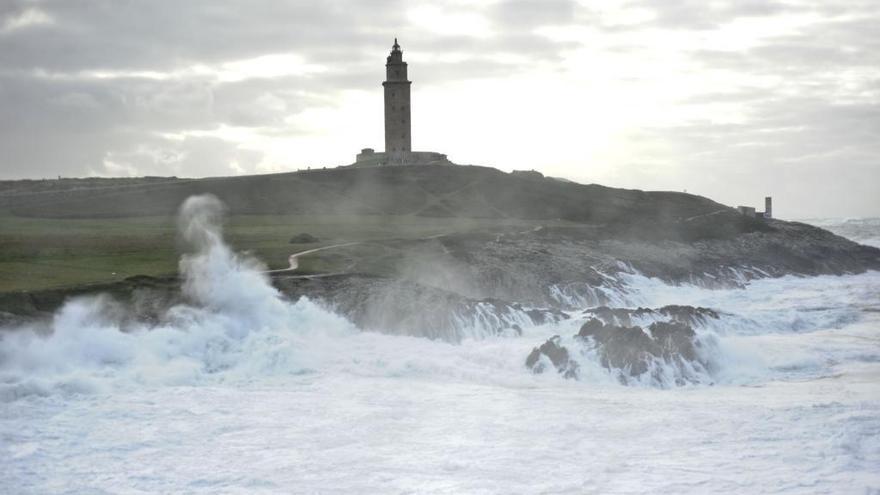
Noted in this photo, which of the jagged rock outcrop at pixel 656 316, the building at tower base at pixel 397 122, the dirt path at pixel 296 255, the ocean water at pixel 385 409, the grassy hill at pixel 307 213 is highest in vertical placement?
the building at tower base at pixel 397 122

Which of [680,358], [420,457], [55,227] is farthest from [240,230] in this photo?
[420,457]

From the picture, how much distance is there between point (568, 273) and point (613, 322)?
13.2 m

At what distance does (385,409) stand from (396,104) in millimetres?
74843

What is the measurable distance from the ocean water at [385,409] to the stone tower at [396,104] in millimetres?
61015

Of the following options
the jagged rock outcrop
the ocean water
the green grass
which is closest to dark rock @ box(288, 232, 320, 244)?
the green grass

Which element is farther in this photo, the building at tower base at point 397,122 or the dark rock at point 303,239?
the building at tower base at point 397,122

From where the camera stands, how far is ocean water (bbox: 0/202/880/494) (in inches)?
699

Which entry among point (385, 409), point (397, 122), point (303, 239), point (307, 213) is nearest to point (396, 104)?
point (397, 122)

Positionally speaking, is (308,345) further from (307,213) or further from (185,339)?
(307,213)

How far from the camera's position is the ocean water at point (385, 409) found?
17750 mm

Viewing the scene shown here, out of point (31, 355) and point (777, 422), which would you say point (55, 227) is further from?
point (777, 422)

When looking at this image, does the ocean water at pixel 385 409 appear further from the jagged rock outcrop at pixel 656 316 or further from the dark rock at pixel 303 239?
the dark rock at pixel 303 239

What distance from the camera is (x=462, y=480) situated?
17.6 m

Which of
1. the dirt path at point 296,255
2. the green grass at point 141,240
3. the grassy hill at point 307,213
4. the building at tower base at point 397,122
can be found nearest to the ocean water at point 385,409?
the dirt path at point 296,255
